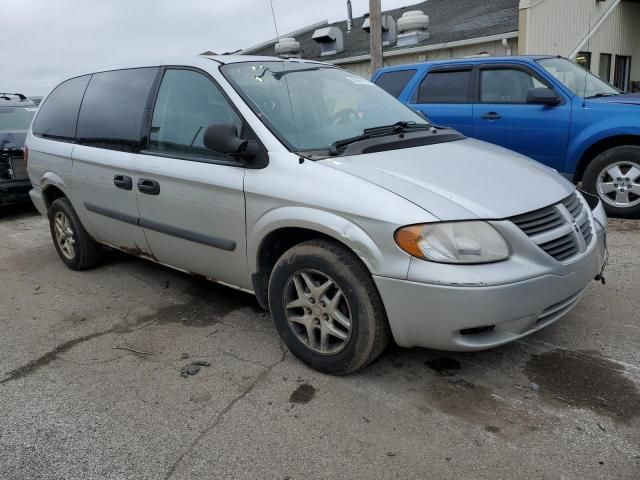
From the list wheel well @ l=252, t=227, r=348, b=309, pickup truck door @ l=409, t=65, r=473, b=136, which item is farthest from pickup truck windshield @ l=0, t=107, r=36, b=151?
wheel well @ l=252, t=227, r=348, b=309

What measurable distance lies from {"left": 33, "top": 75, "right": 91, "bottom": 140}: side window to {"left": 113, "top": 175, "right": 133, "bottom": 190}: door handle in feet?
3.05

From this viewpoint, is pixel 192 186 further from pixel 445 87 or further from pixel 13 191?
pixel 13 191

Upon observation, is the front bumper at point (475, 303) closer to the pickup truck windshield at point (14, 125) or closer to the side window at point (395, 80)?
the side window at point (395, 80)

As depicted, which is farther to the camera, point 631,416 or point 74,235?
point 74,235

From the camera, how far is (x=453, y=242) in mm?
2637

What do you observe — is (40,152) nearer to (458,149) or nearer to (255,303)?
(255,303)

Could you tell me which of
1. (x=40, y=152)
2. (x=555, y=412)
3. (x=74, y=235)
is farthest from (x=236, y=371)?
(x=40, y=152)

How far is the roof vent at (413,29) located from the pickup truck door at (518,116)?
9.22 meters

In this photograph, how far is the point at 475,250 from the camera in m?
2.64

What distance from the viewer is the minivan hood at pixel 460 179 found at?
2729mm

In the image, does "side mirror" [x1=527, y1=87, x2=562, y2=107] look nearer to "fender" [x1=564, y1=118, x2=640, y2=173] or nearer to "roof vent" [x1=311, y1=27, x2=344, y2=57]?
"fender" [x1=564, y1=118, x2=640, y2=173]

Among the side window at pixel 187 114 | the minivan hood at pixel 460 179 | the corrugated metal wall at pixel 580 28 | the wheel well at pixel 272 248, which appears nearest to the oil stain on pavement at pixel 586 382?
the minivan hood at pixel 460 179

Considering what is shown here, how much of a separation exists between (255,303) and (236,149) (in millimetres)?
1496

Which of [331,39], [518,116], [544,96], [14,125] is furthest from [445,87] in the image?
[331,39]
